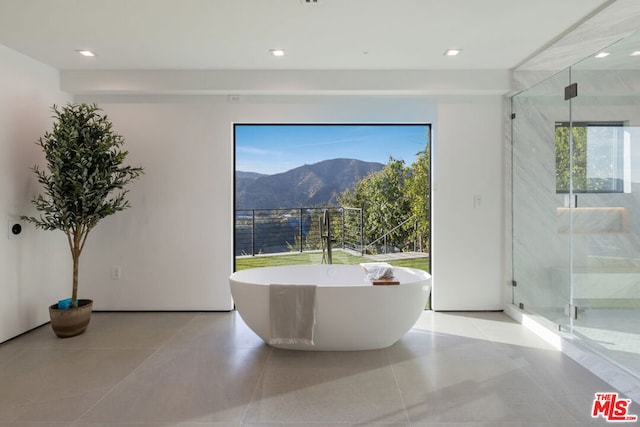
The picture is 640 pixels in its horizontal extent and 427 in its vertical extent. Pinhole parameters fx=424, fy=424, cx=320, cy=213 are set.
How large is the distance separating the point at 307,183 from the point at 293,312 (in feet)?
7.23

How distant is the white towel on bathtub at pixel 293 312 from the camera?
3334 millimetres

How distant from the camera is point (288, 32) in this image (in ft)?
11.5

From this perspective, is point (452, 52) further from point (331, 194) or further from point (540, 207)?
point (331, 194)

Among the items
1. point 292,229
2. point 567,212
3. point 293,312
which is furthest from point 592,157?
point 292,229

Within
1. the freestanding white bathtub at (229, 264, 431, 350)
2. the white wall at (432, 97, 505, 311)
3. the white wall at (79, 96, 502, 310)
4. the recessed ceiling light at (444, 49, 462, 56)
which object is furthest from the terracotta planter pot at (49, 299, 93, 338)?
the recessed ceiling light at (444, 49, 462, 56)

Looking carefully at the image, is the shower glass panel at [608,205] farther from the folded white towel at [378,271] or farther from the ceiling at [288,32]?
the folded white towel at [378,271]

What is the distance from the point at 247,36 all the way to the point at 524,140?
9.67 ft

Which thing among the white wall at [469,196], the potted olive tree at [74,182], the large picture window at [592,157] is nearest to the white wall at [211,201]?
the white wall at [469,196]

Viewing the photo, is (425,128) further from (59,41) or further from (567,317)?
(59,41)

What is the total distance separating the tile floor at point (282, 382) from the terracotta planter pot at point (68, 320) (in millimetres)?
89

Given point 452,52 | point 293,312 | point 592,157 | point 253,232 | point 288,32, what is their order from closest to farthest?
point 592,157 < point 293,312 < point 288,32 < point 452,52 < point 253,232

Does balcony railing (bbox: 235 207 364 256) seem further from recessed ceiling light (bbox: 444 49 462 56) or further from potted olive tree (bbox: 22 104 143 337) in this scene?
recessed ceiling light (bbox: 444 49 462 56)

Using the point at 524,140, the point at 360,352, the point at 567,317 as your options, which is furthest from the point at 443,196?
the point at 360,352

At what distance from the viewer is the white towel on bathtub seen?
3.33m
